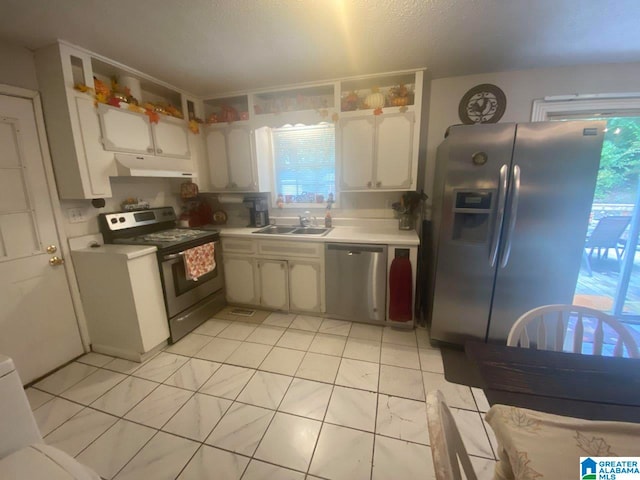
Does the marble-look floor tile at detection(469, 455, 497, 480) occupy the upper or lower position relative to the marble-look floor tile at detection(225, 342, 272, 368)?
lower

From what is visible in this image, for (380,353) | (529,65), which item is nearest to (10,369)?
(380,353)

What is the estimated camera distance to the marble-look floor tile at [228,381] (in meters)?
1.82

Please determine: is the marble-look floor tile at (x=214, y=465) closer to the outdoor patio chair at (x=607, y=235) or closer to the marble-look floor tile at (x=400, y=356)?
the marble-look floor tile at (x=400, y=356)

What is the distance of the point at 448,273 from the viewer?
2109 mm

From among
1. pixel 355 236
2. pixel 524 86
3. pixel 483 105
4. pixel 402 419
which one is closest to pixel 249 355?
pixel 402 419

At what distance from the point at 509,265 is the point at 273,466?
200cm

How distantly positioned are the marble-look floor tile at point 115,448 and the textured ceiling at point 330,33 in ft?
7.92

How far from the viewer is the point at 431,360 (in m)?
2.11

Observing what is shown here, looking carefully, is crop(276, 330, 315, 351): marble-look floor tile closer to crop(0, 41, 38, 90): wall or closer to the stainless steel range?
the stainless steel range

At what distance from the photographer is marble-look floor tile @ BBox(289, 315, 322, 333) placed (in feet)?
8.56

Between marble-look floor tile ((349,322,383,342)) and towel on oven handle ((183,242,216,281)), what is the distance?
1.54 m

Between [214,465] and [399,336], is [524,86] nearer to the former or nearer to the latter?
[399,336]

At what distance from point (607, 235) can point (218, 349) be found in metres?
4.04

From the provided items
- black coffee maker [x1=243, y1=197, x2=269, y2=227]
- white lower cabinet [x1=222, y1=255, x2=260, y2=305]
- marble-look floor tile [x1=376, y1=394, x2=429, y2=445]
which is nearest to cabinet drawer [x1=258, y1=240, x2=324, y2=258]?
white lower cabinet [x1=222, y1=255, x2=260, y2=305]
